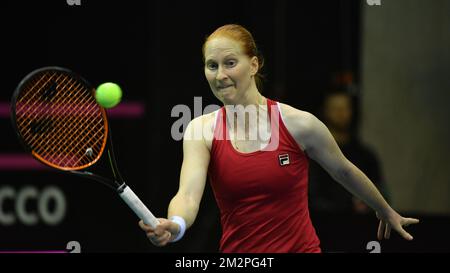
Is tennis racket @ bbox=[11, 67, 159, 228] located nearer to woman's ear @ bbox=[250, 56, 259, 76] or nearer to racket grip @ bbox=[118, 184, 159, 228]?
racket grip @ bbox=[118, 184, 159, 228]

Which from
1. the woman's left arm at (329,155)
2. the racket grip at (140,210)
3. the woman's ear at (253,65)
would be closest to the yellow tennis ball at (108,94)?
the racket grip at (140,210)

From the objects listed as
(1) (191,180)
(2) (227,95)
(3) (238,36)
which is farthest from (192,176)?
(3) (238,36)

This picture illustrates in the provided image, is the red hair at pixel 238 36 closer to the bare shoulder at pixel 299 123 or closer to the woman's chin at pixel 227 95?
the woman's chin at pixel 227 95

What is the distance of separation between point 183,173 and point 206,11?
2600 millimetres

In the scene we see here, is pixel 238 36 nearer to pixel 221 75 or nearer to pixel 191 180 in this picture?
pixel 221 75

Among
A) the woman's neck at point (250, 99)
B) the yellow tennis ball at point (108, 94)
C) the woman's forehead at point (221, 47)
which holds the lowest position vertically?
the woman's neck at point (250, 99)

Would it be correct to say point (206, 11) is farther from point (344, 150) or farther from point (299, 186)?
point (299, 186)

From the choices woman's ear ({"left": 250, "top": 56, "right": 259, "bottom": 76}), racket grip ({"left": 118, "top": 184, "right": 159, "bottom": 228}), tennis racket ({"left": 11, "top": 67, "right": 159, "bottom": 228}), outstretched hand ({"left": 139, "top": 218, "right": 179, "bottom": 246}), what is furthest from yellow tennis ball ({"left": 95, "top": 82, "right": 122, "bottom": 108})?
woman's ear ({"left": 250, "top": 56, "right": 259, "bottom": 76})

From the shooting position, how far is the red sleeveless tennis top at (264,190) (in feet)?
13.3

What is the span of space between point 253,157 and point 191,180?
29cm

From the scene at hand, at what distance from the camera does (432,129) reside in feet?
24.3

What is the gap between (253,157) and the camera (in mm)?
4082

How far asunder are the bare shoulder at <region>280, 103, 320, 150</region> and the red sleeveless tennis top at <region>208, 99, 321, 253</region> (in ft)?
0.07

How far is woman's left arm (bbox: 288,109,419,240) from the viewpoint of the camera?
407cm
